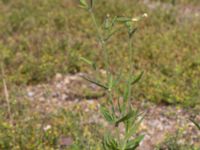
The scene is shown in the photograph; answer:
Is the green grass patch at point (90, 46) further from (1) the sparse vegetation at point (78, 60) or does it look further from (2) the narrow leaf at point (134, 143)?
(2) the narrow leaf at point (134, 143)

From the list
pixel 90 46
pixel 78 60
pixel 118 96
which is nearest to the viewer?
pixel 118 96

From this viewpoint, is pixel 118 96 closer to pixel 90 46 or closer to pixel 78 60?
pixel 78 60

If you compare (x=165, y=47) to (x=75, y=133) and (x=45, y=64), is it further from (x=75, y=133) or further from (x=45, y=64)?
(x=75, y=133)

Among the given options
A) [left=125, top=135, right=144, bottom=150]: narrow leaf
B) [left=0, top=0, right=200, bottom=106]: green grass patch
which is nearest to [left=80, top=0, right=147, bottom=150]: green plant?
[left=125, top=135, right=144, bottom=150]: narrow leaf

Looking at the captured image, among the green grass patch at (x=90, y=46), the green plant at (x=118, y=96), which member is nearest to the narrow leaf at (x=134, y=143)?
the green plant at (x=118, y=96)

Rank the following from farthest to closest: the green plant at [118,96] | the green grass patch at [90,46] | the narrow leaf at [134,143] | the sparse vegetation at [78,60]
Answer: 1. the green grass patch at [90,46]
2. the sparse vegetation at [78,60]
3. the narrow leaf at [134,143]
4. the green plant at [118,96]

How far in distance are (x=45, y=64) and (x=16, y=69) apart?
510mm

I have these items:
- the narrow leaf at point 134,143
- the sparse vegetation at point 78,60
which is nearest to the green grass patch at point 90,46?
the sparse vegetation at point 78,60

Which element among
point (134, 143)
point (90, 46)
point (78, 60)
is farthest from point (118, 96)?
point (90, 46)

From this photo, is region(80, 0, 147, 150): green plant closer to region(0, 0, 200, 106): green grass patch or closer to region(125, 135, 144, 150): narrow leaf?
region(125, 135, 144, 150): narrow leaf

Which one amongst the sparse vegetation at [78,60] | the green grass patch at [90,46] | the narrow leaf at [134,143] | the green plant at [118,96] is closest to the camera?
the green plant at [118,96]

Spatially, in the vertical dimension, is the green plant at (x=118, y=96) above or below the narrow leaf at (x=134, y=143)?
above

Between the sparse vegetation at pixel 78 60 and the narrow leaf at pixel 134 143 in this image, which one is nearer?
the narrow leaf at pixel 134 143

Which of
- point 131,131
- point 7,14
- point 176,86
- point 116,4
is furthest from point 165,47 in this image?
point 131,131
